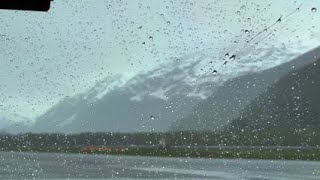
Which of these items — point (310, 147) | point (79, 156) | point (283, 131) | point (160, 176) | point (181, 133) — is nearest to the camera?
point (181, 133)

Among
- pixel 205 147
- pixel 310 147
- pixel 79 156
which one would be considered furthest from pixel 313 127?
pixel 79 156

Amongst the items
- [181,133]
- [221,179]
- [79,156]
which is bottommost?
[221,179]

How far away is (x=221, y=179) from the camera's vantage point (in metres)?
10.5

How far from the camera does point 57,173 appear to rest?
1114 centimetres

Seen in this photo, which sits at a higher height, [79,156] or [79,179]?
[79,156]

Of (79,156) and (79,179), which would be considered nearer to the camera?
(79,179)

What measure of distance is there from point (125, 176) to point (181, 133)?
1807 mm

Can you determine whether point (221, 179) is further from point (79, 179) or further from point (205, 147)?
point (79, 179)

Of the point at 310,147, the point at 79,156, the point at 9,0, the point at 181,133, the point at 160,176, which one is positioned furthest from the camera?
the point at 79,156

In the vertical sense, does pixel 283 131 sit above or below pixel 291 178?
above

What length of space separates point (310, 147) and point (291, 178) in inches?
32.0

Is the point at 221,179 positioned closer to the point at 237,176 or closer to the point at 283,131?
the point at 237,176

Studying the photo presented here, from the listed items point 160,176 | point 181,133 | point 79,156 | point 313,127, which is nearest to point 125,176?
point 160,176

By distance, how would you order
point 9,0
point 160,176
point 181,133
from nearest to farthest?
1. point 9,0
2. point 181,133
3. point 160,176
